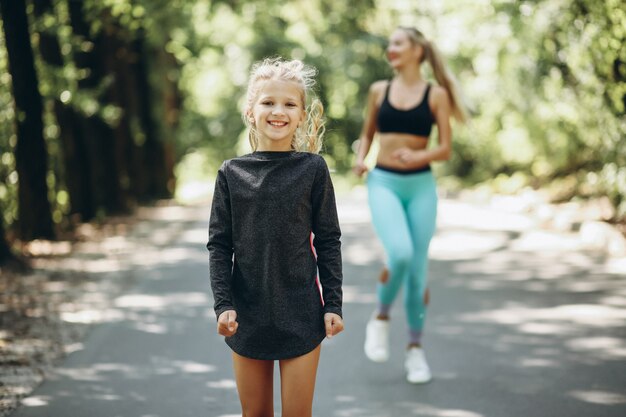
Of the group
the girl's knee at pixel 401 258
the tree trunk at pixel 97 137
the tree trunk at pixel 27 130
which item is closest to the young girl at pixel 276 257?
the girl's knee at pixel 401 258

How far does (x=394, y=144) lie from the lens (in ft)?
18.0

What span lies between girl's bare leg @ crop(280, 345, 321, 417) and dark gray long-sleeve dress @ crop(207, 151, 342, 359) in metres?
0.05

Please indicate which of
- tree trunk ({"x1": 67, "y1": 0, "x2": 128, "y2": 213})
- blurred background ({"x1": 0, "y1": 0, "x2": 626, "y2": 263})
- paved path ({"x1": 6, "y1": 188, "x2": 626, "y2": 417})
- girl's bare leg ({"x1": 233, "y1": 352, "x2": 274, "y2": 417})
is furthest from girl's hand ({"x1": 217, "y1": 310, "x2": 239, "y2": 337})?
tree trunk ({"x1": 67, "y1": 0, "x2": 128, "y2": 213})

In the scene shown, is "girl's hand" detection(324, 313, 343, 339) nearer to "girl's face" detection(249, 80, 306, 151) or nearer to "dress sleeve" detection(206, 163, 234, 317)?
"dress sleeve" detection(206, 163, 234, 317)

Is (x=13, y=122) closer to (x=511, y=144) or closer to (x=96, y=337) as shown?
(x=96, y=337)

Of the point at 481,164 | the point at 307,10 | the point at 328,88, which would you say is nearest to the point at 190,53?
the point at 307,10

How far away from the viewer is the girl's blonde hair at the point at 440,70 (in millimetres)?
5590

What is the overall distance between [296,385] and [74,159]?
12520 millimetres

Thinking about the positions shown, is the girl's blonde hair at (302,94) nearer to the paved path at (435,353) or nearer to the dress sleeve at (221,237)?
the dress sleeve at (221,237)

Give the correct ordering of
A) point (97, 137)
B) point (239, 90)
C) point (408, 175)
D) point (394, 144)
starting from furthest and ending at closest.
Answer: point (239, 90) < point (97, 137) < point (394, 144) < point (408, 175)

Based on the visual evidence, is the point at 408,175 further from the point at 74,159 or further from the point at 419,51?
the point at 74,159

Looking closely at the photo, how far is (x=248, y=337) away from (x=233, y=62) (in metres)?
23.3

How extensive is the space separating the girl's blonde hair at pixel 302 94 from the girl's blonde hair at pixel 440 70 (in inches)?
88.7

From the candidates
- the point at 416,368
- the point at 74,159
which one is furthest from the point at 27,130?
the point at 416,368
